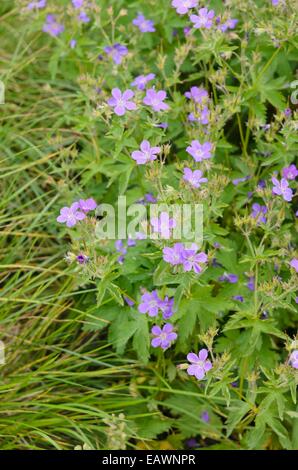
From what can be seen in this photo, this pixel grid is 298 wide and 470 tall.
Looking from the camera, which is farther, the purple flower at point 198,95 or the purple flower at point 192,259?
the purple flower at point 198,95

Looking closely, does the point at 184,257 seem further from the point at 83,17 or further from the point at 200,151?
the point at 83,17

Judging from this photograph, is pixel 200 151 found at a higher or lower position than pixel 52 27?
lower

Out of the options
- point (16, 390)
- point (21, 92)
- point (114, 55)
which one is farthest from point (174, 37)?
point (16, 390)

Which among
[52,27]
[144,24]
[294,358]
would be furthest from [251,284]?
[52,27]

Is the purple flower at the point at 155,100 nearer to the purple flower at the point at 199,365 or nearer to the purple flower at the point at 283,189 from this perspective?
the purple flower at the point at 283,189

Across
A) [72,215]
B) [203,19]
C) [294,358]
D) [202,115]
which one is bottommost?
[294,358]

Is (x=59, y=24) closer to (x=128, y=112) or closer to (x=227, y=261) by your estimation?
(x=128, y=112)

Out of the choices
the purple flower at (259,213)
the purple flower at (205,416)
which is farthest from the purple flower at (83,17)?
the purple flower at (205,416)
